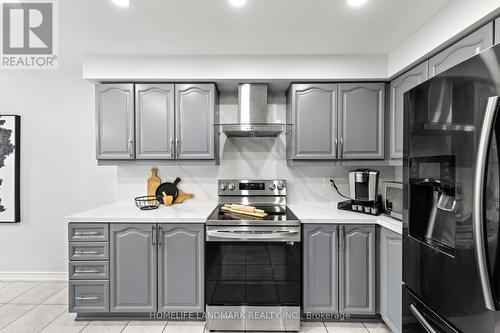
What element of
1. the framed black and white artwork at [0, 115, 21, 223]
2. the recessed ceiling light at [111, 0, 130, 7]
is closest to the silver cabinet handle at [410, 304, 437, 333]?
the recessed ceiling light at [111, 0, 130, 7]

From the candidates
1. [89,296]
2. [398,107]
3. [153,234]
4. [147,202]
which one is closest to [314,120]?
[398,107]

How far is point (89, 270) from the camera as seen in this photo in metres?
2.39

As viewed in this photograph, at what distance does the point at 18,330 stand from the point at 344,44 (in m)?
3.52

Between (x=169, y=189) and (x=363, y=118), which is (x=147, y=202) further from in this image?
(x=363, y=118)

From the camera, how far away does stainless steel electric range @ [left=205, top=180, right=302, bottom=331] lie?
229 centimetres

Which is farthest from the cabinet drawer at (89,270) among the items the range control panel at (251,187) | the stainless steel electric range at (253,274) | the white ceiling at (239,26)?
the white ceiling at (239,26)

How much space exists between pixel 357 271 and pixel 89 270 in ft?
7.24

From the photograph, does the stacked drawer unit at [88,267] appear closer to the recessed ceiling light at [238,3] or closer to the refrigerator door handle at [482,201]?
the recessed ceiling light at [238,3]

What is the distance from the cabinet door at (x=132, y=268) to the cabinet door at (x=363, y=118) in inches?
76.1

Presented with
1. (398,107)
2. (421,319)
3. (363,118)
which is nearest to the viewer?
(421,319)

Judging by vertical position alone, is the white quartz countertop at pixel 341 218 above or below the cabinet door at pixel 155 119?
below

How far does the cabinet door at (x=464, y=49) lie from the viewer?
1.55 metres

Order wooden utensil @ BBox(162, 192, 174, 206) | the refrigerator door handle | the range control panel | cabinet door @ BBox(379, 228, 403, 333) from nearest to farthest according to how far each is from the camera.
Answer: the refrigerator door handle < cabinet door @ BBox(379, 228, 403, 333) < wooden utensil @ BBox(162, 192, 174, 206) < the range control panel

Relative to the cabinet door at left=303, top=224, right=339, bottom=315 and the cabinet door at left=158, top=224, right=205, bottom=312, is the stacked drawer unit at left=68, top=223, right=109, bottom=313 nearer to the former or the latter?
the cabinet door at left=158, top=224, right=205, bottom=312
